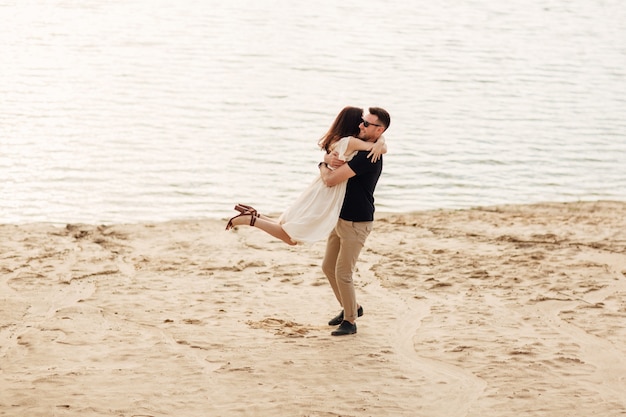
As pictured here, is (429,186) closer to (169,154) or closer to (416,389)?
(169,154)

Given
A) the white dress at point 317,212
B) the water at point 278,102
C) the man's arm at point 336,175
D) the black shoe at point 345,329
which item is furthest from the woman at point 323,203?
the water at point 278,102

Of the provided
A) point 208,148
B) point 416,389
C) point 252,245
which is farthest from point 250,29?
point 416,389

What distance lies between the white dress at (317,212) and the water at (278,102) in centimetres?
607

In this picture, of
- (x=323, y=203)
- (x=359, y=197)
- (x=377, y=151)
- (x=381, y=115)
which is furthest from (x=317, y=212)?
(x=381, y=115)

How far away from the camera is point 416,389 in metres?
7.18

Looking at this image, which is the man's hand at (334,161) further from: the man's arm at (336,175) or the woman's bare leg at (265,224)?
the woman's bare leg at (265,224)

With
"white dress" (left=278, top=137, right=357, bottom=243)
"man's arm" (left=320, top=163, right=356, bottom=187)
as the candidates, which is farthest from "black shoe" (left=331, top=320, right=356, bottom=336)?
"man's arm" (left=320, top=163, right=356, bottom=187)

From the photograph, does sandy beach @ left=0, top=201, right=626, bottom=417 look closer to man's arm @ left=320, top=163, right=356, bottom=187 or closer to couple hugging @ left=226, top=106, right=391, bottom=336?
couple hugging @ left=226, top=106, right=391, bottom=336

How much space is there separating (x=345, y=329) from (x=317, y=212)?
116 cm

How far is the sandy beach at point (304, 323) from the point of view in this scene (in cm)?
693

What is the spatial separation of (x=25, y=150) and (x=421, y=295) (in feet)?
32.9

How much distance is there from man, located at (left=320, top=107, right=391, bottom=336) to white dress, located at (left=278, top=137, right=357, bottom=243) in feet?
0.31

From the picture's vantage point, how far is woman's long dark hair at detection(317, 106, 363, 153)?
25.9 ft

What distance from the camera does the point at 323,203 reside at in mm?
7977
